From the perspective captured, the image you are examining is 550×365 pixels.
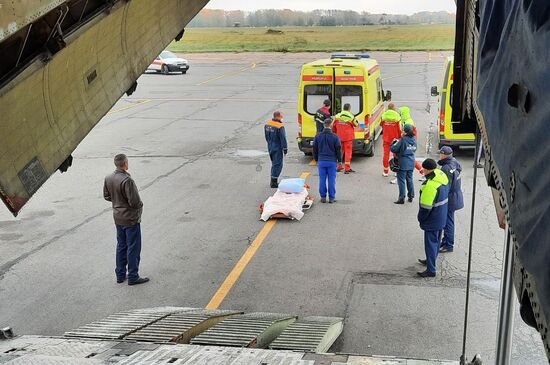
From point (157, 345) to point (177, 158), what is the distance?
1139 cm

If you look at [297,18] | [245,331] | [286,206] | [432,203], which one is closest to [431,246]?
[432,203]

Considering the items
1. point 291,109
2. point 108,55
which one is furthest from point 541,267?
point 291,109

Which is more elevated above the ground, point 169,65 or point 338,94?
point 338,94

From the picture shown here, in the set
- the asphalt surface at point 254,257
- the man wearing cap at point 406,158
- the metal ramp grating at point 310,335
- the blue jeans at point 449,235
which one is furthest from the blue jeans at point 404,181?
the metal ramp grating at point 310,335

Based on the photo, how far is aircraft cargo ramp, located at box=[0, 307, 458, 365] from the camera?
16.7 ft

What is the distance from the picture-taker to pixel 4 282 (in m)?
8.77

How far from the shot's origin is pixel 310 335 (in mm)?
6164

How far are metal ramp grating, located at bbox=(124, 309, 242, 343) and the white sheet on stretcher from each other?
4.04 meters

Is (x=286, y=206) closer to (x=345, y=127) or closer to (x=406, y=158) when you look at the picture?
(x=406, y=158)

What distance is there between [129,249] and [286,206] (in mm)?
3470

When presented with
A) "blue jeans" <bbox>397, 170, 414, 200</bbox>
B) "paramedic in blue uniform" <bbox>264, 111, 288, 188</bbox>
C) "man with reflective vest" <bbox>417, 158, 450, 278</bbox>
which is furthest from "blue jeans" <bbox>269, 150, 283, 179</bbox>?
"man with reflective vest" <bbox>417, 158, 450, 278</bbox>

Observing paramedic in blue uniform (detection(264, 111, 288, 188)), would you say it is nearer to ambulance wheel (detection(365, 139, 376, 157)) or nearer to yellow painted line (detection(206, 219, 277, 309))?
yellow painted line (detection(206, 219, 277, 309))

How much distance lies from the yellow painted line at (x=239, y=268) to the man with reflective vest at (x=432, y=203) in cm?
268

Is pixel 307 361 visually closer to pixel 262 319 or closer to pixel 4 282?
pixel 262 319
